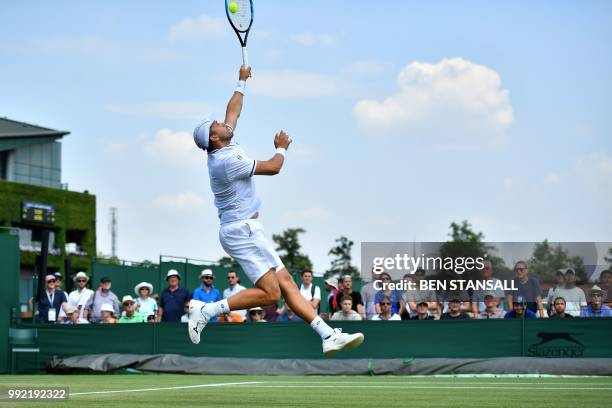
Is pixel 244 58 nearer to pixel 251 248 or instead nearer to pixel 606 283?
pixel 251 248

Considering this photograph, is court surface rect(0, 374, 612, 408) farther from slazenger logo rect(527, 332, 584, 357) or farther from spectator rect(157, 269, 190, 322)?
spectator rect(157, 269, 190, 322)

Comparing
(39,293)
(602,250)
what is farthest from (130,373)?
(602,250)

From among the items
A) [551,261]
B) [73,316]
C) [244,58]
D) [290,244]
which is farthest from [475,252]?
[290,244]

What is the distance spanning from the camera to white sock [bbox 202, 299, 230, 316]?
10.1 m

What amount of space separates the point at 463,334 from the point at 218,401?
26.3 ft

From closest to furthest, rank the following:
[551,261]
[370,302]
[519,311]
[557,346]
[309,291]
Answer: [557,346], [519,311], [370,302], [309,291], [551,261]

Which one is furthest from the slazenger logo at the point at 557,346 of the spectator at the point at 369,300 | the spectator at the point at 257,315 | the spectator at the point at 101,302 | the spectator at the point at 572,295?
the spectator at the point at 101,302

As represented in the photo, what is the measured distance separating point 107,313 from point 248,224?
1004cm

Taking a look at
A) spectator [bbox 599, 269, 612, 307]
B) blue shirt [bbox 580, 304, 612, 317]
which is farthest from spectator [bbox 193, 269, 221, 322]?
spectator [bbox 599, 269, 612, 307]

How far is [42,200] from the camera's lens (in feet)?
251

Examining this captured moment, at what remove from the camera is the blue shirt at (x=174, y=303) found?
1852cm

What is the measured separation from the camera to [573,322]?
636 inches

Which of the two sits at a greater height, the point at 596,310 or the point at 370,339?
the point at 596,310

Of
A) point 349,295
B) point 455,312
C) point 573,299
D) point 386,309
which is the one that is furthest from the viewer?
point 349,295
